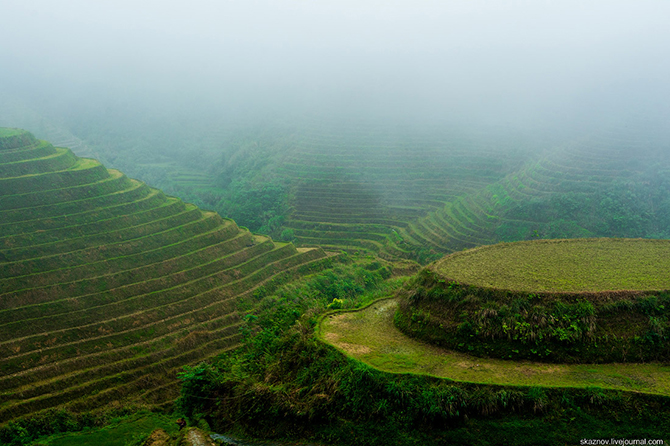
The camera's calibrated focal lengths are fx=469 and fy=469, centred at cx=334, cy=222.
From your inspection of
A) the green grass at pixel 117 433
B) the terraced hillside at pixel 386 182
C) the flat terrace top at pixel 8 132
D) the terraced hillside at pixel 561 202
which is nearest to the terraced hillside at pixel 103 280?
the flat terrace top at pixel 8 132

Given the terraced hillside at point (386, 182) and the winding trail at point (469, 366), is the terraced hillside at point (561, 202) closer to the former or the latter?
the terraced hillside at point (386, 182)

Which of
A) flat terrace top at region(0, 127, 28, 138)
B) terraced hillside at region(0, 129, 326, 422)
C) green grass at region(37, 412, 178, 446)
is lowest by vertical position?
green grass at region(37, 412, 178, 446)

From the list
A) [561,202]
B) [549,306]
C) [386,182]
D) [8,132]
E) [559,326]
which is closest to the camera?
[559,326]

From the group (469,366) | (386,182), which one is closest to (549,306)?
(469,366)

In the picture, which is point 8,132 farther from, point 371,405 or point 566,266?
point 566,266

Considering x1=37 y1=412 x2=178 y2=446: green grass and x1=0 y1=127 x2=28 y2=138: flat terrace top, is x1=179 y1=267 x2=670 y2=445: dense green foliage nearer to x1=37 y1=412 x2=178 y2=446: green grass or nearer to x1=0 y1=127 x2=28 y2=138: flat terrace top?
x1=37 y1=412 x2=178 y2=446: green grass

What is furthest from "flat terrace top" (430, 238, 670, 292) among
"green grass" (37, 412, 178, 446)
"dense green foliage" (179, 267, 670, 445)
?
"green grass" (37, 412, 178, 446)

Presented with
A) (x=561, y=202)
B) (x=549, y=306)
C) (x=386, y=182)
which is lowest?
(x=561, y=202)
